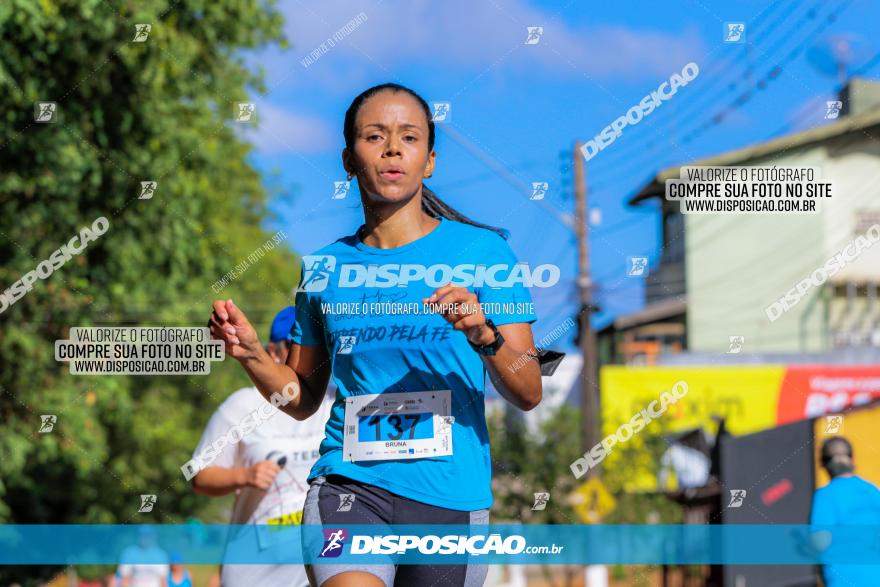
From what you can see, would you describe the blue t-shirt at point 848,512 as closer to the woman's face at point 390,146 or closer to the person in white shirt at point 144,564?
the woman's face at point 390,146

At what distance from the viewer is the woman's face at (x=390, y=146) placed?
351 centimetres

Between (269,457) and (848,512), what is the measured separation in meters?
2.69

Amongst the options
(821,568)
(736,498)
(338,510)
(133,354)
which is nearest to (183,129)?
(133,354)

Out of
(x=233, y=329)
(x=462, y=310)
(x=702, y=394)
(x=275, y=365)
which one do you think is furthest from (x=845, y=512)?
(x=702, y=394)

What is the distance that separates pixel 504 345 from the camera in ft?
10.5

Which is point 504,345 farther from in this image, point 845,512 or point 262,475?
point 845,512

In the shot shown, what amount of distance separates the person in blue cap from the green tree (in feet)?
13.0

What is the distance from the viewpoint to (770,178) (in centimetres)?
606

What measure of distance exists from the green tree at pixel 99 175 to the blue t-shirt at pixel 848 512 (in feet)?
19.2

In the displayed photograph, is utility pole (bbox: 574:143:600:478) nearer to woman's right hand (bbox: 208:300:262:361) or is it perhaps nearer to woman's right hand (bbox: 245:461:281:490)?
woman's right hand (bbox: 245:461:281:490)

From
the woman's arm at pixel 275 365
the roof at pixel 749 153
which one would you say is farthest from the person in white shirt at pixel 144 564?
the woman's arm at pixel 275 365

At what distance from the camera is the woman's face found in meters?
3.51

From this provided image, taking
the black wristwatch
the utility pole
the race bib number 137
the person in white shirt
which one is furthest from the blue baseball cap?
the utility pole

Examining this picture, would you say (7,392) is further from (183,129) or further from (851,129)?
(851,129)
